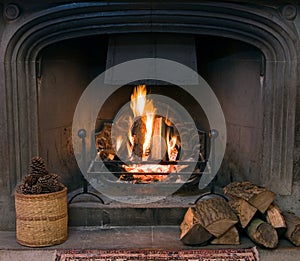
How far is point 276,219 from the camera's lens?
85.9 inches

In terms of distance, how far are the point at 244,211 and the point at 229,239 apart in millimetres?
155

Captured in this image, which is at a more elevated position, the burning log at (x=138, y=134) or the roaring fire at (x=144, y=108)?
the roaring fire at (x=144, y=108)

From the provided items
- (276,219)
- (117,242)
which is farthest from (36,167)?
(276,219)

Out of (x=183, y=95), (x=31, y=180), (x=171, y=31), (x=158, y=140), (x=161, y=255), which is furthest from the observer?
(x=183, y=95)

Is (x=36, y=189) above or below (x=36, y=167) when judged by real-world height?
below

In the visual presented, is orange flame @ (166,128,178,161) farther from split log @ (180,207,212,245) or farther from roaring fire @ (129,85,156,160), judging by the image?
split log @ (180,207,212,245)

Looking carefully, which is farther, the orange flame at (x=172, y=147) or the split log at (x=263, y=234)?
the orange flame at (x=172, y=147)

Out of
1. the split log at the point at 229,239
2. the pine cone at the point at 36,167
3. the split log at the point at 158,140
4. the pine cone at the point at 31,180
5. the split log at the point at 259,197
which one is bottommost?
the split log at the point at 229,239

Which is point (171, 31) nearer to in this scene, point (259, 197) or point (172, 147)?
point (172, 147)

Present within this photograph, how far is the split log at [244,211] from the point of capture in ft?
7.18

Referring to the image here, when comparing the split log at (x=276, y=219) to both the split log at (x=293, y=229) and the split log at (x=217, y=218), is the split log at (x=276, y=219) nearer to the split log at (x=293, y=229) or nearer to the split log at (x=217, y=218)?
the split log at (x=293, y=229)

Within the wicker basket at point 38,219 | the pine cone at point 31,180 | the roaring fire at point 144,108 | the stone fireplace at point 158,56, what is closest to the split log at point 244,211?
the stone fireplace at point 158,56

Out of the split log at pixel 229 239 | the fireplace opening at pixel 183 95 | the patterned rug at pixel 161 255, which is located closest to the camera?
the patterned rug at pixel 161 255

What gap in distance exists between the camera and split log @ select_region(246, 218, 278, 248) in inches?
82.9
